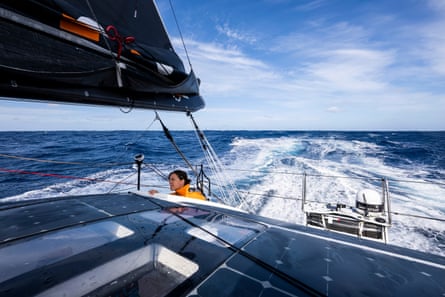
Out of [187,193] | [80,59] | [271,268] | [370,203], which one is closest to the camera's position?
[271,268]

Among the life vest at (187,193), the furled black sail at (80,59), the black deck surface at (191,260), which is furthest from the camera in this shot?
the life vest at (187,193)

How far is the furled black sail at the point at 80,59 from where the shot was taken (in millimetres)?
1128

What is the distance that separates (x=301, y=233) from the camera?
1446mm

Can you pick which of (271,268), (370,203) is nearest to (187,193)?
(271,268)

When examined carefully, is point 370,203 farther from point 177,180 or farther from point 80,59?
point 80,59

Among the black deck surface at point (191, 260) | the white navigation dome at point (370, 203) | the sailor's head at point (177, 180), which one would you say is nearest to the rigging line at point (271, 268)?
the black deck surface at point (191, 260)

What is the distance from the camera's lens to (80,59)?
1414 mm

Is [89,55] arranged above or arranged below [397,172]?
above

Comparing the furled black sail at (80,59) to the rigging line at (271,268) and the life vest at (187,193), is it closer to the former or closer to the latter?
the life vest at (187,193)

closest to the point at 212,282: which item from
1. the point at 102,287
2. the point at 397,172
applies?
the point at 102,287

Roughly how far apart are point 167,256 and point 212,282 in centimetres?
32

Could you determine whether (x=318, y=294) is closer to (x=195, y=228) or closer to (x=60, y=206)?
(x=195, y=228)

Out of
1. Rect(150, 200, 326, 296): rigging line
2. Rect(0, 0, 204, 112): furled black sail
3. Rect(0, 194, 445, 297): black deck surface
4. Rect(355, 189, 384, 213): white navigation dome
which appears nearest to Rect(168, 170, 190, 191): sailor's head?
Rect(0, 0, 204, 112): furled black sail

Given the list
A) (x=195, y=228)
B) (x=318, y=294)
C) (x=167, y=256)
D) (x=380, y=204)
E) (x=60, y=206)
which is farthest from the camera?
(x=380, y=204)
